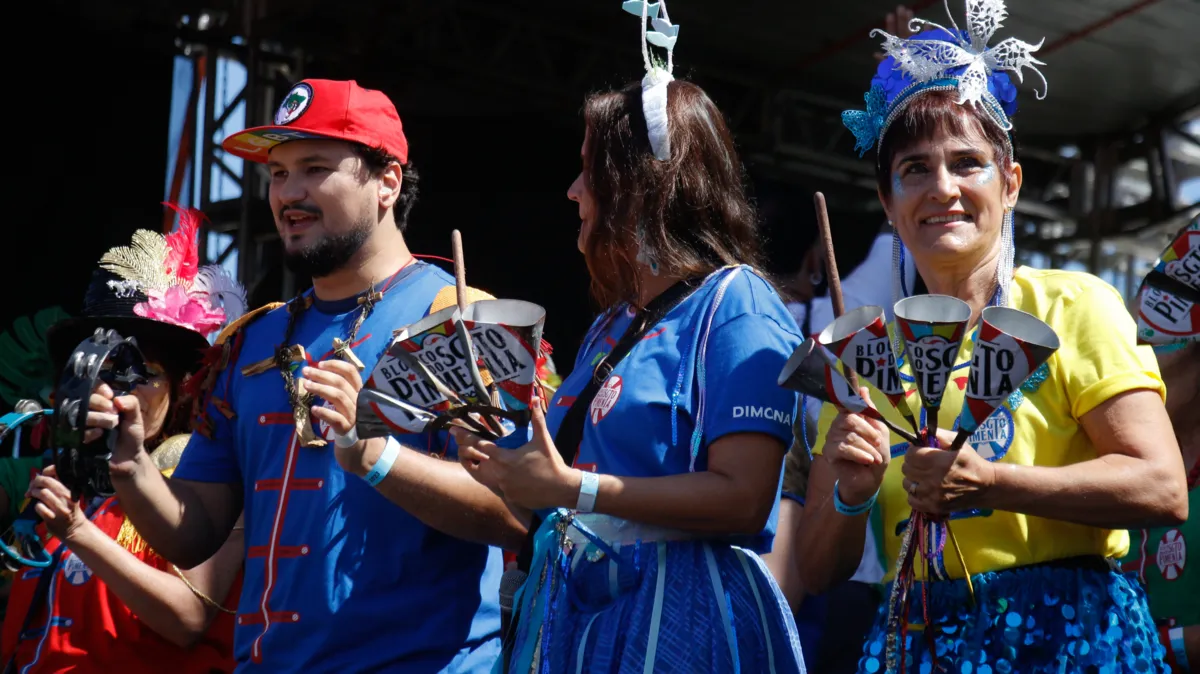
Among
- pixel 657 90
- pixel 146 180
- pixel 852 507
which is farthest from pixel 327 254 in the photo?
pixel 146 180

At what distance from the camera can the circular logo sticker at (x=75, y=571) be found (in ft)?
11.9

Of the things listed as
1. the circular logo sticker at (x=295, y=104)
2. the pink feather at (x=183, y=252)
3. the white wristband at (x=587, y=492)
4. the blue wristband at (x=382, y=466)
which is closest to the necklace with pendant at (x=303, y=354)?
the blue wristband at (x=382, y=466)

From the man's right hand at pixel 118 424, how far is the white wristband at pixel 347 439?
2.12 feet

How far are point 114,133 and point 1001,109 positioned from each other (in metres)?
5.99

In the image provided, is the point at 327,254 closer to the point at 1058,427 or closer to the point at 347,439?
the point at 347,439

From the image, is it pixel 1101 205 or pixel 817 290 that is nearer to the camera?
pixel 817 290

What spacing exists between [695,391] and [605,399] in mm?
155

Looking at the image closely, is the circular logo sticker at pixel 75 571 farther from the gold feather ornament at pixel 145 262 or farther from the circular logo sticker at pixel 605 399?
the circular logo sticker at pixel 605 399

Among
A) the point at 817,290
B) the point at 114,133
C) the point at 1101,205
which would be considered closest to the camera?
the point at 817,290

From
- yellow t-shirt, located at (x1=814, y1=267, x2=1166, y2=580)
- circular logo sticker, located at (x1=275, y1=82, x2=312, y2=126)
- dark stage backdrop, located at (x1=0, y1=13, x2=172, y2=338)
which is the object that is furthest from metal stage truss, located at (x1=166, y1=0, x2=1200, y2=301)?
yellow t-shirt, located at (x1=814, y1=267, x2=1166, y2=580)

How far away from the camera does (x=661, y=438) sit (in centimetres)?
231

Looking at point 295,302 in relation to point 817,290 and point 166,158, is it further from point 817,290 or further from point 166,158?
point 166,158

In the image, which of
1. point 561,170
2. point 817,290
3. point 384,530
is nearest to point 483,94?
point 561,170

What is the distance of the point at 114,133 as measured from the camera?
293 inches
